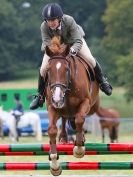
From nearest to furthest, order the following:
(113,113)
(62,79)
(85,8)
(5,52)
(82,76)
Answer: (62,79), (82,76), (113,113), (5,52), (85,8)

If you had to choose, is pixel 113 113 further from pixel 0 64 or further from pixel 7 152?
pixel 0 64

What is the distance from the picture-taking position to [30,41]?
73.2m

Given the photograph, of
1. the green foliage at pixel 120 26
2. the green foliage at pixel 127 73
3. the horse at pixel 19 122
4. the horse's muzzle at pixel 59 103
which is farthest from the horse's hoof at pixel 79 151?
the green foliage at pixel 120 26

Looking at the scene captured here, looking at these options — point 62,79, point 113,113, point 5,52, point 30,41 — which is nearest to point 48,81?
point 62,79

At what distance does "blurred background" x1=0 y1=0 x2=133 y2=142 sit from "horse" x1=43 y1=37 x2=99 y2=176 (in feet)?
161

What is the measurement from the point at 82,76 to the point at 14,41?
62264 mm

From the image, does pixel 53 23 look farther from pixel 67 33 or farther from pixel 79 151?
pixel 79 151

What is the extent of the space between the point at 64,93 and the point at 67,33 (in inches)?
38.0

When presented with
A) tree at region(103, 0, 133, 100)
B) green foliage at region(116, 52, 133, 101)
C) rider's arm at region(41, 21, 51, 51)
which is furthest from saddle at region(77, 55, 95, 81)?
tree at region(103, 0, 133, 100)

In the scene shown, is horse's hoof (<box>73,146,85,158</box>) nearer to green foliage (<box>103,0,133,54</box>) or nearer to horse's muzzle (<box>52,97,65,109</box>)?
horse's muzzle (<box>52,97,65,109</box>)

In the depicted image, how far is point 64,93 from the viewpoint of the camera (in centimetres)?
859

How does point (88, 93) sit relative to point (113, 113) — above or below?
below

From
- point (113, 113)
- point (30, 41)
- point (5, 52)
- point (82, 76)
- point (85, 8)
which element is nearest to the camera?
point (82, 76)

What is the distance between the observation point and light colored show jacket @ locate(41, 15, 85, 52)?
29.8 ft
